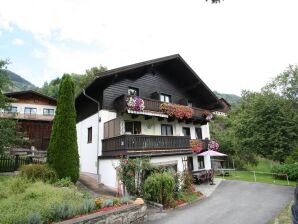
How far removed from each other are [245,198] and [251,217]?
380 cm

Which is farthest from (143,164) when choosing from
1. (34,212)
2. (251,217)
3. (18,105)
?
(18,105)

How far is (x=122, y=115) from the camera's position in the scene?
56.0 feet

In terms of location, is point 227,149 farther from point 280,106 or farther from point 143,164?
point 143,164

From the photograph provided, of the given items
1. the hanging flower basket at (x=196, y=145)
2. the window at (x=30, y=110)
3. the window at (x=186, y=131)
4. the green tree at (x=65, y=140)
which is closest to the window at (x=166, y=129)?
the window at (x=186, y=131)

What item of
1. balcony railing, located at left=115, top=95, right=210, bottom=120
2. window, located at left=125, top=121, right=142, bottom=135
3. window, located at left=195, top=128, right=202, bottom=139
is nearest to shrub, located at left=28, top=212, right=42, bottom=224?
balcony railing, located at left=115, top=95, right=210, bottom=120

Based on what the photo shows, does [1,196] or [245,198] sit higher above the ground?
[1,196]

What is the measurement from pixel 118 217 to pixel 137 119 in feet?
33.1

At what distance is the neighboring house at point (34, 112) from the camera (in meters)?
29.2

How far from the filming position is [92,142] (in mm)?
17797

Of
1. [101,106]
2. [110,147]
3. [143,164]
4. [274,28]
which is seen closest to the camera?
[274,28]

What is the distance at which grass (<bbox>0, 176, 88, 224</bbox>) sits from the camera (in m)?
6.66

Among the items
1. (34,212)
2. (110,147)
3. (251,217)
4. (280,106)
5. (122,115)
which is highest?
(280,106)

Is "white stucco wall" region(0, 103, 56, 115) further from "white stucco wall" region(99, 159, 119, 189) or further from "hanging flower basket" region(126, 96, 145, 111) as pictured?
"hanging flower basket" region(126, 96, 145, 111)

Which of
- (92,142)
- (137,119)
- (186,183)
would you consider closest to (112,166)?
(92,142)
